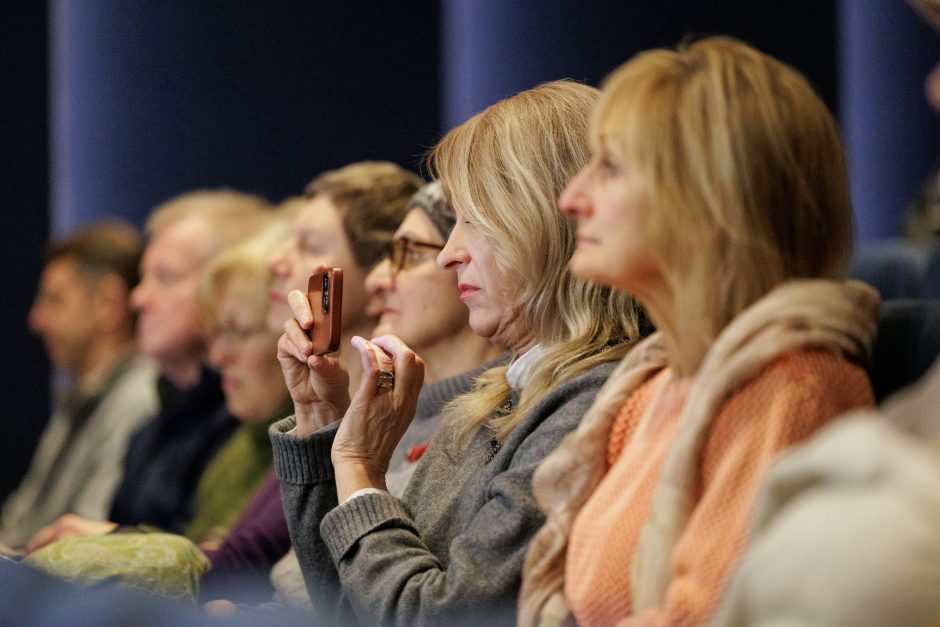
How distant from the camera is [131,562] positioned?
210cm

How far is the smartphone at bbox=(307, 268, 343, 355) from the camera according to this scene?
6.69 feet

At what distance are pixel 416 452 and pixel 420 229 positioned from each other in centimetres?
43

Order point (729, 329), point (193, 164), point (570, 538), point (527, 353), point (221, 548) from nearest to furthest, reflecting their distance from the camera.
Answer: point (729, 329), point (570, 538), point (527, 353), point (221, 548), point (193, 164)

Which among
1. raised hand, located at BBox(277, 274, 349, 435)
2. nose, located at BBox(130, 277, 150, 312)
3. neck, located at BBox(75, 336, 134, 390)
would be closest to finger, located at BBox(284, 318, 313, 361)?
raised hand, located at BBox(277, 274, 349, 435)

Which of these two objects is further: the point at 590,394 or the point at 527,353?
the point at 527,353

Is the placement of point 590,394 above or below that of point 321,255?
above

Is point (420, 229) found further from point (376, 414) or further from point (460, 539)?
point (460, 539)

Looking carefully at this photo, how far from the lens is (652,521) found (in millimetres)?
1354

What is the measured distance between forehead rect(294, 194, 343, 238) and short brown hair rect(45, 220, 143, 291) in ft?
5.98

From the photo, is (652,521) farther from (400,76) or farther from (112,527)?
(400,76)

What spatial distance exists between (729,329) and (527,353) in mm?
650

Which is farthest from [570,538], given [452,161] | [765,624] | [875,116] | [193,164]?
[193,164]

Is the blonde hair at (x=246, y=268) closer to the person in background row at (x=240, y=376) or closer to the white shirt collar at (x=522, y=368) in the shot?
the person in background row at (x=240, y=376)

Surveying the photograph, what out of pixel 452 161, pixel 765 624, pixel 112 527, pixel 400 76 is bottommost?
pixel 112 527
